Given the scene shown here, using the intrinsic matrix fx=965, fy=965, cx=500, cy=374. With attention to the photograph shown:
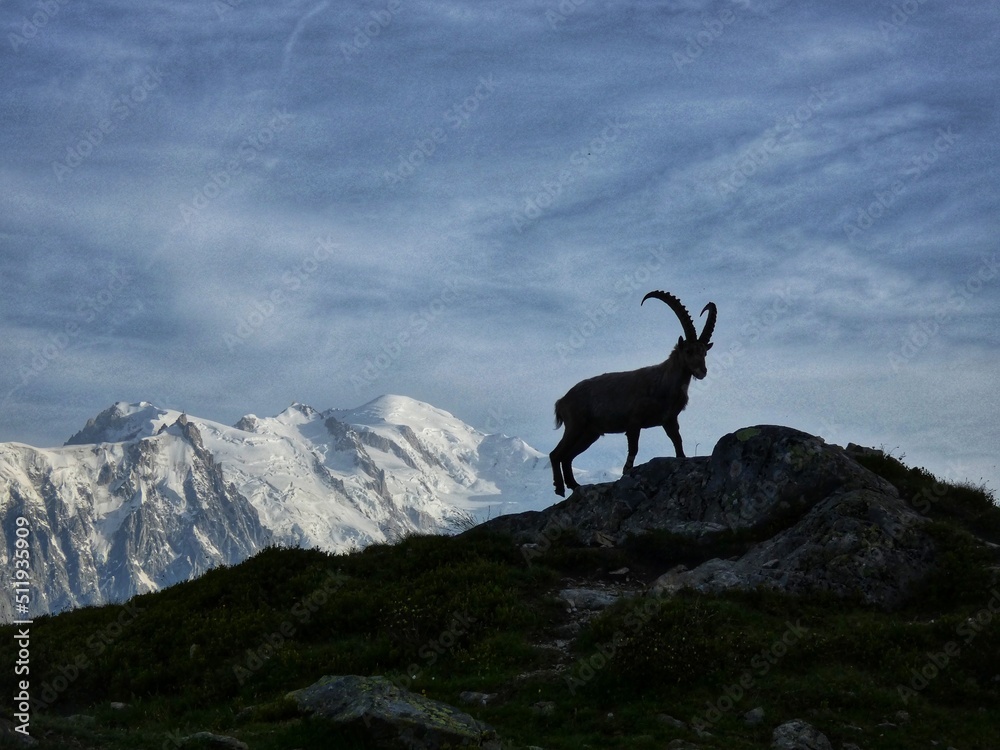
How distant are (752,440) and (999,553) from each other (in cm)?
568

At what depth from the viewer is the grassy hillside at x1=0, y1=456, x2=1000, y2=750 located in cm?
1425

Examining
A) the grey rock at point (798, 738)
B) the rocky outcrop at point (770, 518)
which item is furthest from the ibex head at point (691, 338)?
the grey rock at point (798, 738)

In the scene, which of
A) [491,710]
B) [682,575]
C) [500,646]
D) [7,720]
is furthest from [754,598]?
[7,720]

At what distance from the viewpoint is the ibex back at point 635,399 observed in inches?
987

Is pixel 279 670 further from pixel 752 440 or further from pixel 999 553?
pixel 999 553

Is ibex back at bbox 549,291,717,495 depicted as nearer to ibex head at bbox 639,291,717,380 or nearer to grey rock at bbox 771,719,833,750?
ibex head at bbox 639,291,717,380

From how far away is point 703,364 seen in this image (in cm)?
2458

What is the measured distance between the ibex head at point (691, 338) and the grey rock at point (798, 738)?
11.8m

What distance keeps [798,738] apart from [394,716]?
5.64m

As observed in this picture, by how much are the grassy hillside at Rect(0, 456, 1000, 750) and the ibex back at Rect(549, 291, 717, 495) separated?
4244 millimetres

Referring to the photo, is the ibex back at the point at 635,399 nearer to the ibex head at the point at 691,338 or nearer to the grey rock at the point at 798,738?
the ibex head at the point at 691,338

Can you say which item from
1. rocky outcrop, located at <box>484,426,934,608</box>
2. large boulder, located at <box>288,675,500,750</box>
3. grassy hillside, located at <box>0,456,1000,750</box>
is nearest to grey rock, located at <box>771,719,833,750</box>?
grassy hillside, located at <box>0,456,1000,750</box>

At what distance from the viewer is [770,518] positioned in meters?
21.4

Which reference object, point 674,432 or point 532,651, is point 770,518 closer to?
point 674,432
